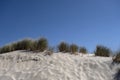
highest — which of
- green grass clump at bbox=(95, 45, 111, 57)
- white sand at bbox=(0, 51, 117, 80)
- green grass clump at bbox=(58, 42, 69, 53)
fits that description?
green grass clump at bbox=(58, 42, 69, 53)

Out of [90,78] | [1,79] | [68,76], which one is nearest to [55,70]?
[68,76]

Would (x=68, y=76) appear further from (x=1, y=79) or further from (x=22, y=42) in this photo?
(x=22, y=42)

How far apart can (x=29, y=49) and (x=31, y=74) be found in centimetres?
290

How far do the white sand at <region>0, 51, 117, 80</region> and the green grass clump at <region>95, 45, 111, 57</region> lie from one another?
1.06 meters

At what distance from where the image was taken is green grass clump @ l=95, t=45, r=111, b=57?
42.1ft

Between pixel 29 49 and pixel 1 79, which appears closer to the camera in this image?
pixel 1 79

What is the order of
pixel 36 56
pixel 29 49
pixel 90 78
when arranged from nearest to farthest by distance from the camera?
pixel 90 78
pixel 36 56
pixel 29 49

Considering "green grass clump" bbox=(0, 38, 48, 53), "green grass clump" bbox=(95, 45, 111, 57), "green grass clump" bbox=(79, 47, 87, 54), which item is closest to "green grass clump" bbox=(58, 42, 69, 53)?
"green grass clump" bbox=(0, 38, 48, 53)

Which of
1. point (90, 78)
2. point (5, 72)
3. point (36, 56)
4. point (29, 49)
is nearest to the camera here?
point (90, 78)

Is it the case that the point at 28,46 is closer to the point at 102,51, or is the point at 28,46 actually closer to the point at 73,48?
the point at 73,48

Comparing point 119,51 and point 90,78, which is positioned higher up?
point 119,51

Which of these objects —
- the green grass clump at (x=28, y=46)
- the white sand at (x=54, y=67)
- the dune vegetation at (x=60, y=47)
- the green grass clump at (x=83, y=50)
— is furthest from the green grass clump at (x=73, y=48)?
the green grass clump at (x=28, y=46)

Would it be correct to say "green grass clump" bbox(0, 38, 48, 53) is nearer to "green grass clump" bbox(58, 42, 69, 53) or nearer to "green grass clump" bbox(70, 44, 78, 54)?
"green grass clump" bbox(58, 42, 69, 53)

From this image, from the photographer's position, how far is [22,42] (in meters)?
13.8
